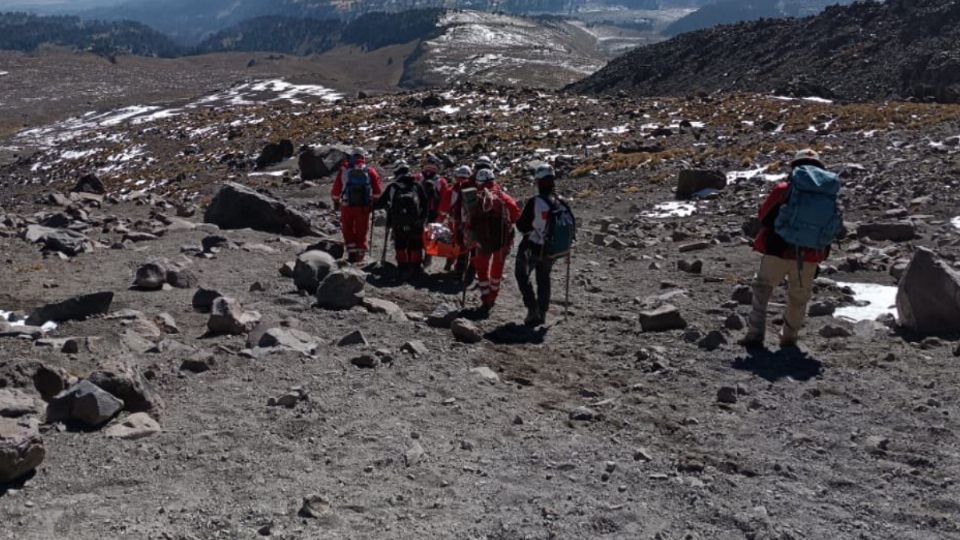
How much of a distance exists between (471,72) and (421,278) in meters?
148

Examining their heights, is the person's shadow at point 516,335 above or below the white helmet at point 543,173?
below

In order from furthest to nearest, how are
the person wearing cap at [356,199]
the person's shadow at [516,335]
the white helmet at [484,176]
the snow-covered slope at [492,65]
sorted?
1. the snow-covered slope at [492,65]
2. the person wearing cap at [356,199]
3. the white helmet at [484,176]
4. the person's shadow at [516,335]

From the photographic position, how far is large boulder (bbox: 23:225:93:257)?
14.8 metres

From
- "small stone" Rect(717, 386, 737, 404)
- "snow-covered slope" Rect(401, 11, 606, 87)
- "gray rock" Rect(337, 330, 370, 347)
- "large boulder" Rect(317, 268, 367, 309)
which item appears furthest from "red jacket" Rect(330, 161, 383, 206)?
"snow-covered slope" Rect(401, 11, 606, 87)

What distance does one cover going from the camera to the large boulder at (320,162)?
29.3 m

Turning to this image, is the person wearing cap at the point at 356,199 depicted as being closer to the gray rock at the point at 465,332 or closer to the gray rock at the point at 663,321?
the gray rock at the point at 465,332

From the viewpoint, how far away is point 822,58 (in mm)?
54156

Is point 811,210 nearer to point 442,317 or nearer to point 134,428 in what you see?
point 442,317

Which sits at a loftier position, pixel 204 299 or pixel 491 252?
pixel 491 252

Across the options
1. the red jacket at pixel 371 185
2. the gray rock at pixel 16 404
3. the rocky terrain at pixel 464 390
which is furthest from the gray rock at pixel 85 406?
the red jacket at pixel 371 185

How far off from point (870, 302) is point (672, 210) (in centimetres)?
839

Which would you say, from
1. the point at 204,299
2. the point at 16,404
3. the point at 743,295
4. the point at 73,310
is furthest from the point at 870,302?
the point at 16,404

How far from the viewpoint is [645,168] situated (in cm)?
Result: 2459

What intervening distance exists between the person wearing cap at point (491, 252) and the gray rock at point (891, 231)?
7136mm
